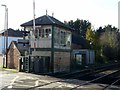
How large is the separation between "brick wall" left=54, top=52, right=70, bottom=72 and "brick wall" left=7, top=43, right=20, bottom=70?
4552 mm

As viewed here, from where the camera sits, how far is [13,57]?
33.8 meters

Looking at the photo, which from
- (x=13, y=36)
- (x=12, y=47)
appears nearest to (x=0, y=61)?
(x=12, y=47)

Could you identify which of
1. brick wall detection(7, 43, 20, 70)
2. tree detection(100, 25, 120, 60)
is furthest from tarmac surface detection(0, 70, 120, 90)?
tree detection(100, 25, 120, 60)

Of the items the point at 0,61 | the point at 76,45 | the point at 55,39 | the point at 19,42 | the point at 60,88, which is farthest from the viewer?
the point at 76,45

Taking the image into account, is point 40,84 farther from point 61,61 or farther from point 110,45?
point 110,45

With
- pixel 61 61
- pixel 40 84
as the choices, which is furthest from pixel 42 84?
pixel 61 61

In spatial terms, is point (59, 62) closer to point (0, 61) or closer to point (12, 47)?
point (12, 47)

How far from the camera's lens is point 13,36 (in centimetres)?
5775

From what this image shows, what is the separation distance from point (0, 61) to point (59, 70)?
1141 cm

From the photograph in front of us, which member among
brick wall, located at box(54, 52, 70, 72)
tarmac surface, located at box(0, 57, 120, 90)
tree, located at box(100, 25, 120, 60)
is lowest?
tarmac surface, located at box(0, 57, 120, 90)

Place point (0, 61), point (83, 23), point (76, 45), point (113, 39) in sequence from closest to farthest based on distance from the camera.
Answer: point (0, 61) → point (76, 45) → point (113, 39) → point (83, 23)

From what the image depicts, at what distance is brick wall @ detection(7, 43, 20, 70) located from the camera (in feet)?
108

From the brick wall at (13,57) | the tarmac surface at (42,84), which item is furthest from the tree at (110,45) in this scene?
the tarmac surface at (42,84)

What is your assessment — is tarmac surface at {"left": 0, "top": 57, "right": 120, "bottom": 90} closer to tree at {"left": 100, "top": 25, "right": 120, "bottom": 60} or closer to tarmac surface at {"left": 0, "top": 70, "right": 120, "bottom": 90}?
tarmac surface at {"left": 0, "top": 70, "right": 120, "bottom": 90}
